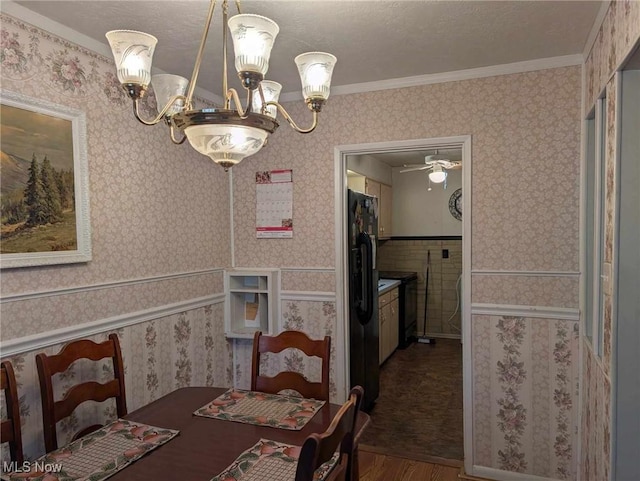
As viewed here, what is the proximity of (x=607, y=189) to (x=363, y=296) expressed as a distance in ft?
6.33

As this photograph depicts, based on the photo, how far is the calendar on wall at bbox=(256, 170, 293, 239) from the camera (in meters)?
3.14

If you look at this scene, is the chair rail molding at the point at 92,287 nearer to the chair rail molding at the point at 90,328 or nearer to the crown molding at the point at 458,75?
the chair rail molding at the point at 90,328

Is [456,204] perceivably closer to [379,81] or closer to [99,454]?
[379,81]

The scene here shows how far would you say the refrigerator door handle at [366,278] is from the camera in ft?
11.1

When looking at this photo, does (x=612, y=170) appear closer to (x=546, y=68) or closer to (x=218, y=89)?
(x=546, y=68)

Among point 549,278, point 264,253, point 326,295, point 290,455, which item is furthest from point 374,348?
point 290,455

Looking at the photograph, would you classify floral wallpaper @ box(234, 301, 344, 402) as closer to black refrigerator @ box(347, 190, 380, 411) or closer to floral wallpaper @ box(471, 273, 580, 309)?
black refrigerator @ box(347, 190, 380, 411)

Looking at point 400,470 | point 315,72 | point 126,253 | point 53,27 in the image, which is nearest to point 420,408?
point 400,470

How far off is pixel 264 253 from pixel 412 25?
5.92ft

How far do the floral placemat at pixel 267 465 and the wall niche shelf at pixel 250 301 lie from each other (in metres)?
1.63

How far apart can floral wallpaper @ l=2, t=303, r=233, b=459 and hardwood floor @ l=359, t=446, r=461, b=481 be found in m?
1.18

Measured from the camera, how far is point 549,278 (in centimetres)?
255

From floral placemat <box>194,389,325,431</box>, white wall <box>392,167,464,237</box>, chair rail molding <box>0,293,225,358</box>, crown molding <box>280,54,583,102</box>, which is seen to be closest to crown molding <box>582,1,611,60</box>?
crown molding <box>280,54,583,102</box>

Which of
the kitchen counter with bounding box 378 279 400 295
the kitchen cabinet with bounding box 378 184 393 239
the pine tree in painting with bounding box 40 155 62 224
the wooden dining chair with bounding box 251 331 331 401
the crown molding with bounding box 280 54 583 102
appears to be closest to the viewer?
the pine tree in painting with bounding box 40 155 62 224
